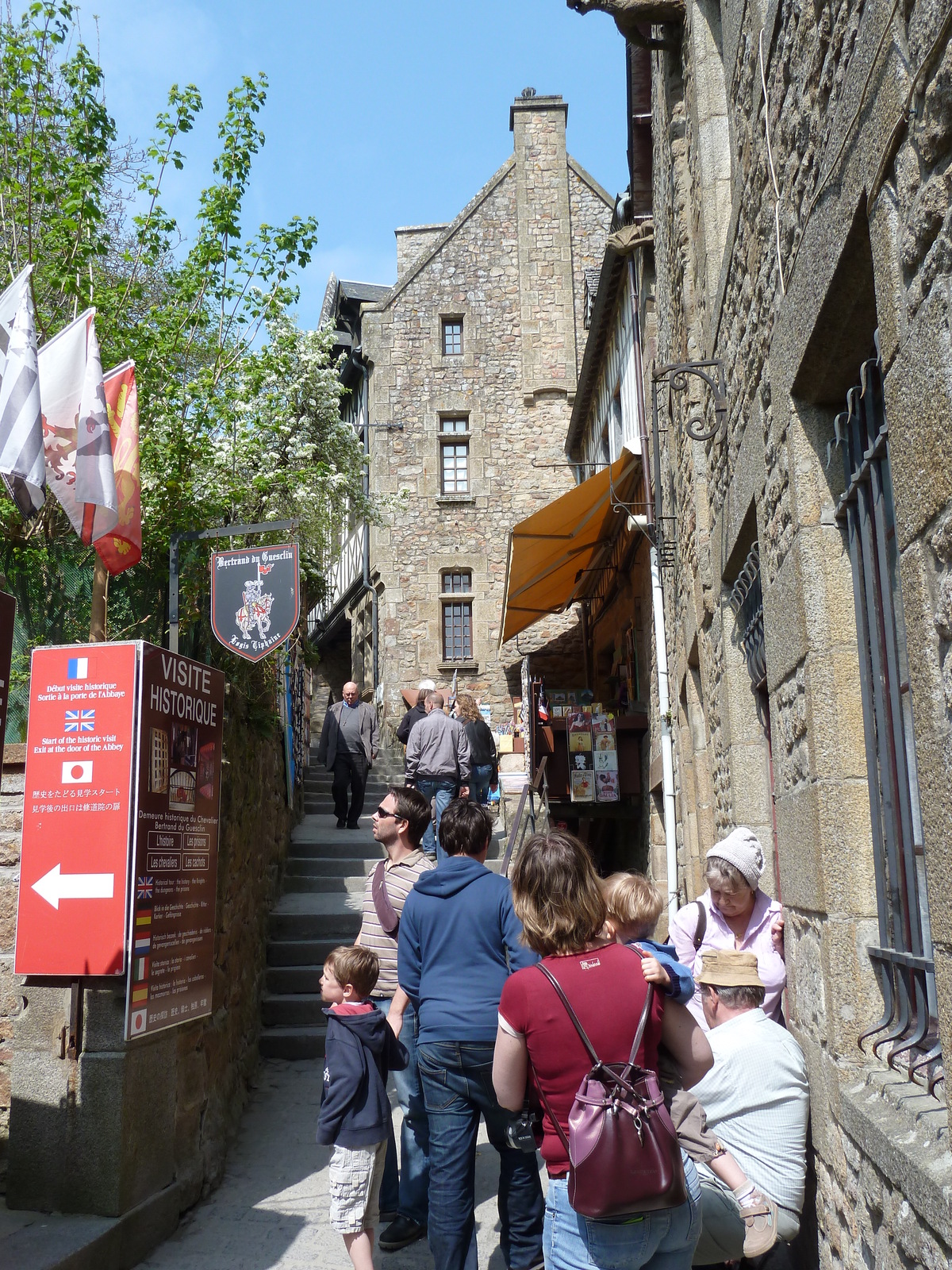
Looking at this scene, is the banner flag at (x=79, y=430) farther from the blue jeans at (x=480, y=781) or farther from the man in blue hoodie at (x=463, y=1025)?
the blue jeans at (x=480, y=781)

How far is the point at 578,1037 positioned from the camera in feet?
7.93

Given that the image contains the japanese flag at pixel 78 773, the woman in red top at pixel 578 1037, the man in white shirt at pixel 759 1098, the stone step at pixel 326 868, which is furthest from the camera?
the stone step at pixel 326 868

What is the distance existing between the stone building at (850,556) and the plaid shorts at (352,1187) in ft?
4.73

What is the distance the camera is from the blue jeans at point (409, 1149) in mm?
4281

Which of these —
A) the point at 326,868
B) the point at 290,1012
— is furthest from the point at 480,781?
the point at 290,1012

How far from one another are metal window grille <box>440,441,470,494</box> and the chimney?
158 cm

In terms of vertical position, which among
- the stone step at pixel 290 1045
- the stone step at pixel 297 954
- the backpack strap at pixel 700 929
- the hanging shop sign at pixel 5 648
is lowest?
the stone step at pixel 290 1045

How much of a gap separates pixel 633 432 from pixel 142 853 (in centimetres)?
843

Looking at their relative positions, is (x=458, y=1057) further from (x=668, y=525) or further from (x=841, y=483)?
(x=668, y=525)

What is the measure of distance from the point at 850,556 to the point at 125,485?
3.69 m

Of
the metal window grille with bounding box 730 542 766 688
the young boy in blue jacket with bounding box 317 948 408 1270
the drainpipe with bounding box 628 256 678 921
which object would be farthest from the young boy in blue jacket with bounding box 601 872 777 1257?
the drainpipe with bounding box 628 256 678 921

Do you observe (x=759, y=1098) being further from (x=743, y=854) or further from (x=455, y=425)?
(x=455, y=425)

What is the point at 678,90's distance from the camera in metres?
6.99

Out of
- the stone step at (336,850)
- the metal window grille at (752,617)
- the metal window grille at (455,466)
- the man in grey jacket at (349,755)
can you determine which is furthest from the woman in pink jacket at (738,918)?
the metal window grille at (455,466)
